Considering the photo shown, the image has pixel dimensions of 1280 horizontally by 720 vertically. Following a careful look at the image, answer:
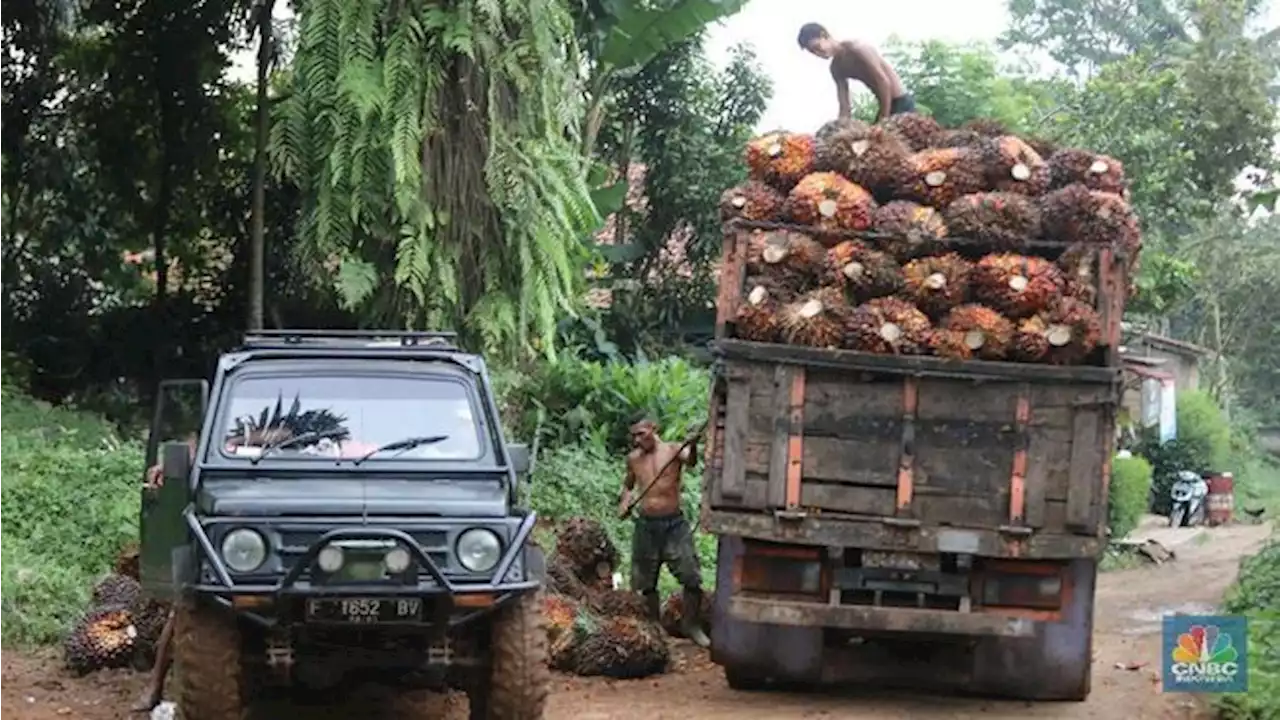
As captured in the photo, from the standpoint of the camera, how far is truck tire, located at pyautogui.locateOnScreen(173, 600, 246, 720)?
6.76 meters

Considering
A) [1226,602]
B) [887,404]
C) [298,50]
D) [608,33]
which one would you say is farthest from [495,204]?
[1226,602]

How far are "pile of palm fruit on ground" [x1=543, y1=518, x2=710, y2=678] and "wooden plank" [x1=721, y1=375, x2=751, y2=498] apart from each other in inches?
58.3

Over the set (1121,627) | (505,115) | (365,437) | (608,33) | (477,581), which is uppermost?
(608,33)

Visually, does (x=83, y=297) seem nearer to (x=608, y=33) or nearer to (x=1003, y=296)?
(x=608, y=33)

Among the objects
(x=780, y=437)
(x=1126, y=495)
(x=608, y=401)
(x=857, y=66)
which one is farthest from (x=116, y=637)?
(x=1126, y=495)

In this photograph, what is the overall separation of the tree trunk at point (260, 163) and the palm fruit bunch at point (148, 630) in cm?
695

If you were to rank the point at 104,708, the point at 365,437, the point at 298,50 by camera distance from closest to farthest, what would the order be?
the point at 365,437, the point at 104,708, the point at 298,50

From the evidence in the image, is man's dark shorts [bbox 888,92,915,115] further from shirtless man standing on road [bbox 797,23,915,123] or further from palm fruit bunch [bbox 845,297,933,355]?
palm fruit bunch [bbox 845,297,933,355]

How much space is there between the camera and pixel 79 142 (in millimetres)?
18125

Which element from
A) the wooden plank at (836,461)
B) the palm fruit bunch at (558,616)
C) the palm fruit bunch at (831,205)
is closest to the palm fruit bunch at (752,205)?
the palm fruit bunch at (831,205)

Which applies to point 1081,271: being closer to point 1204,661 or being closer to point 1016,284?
point 1016,284

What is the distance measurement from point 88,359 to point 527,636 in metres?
11.9

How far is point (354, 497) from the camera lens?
7.05m

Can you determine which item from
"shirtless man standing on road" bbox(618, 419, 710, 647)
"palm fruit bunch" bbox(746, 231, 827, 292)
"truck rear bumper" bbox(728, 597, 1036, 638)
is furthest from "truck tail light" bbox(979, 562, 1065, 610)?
"shirtless man standing on road" bbox(618, 419, 710, 647)
